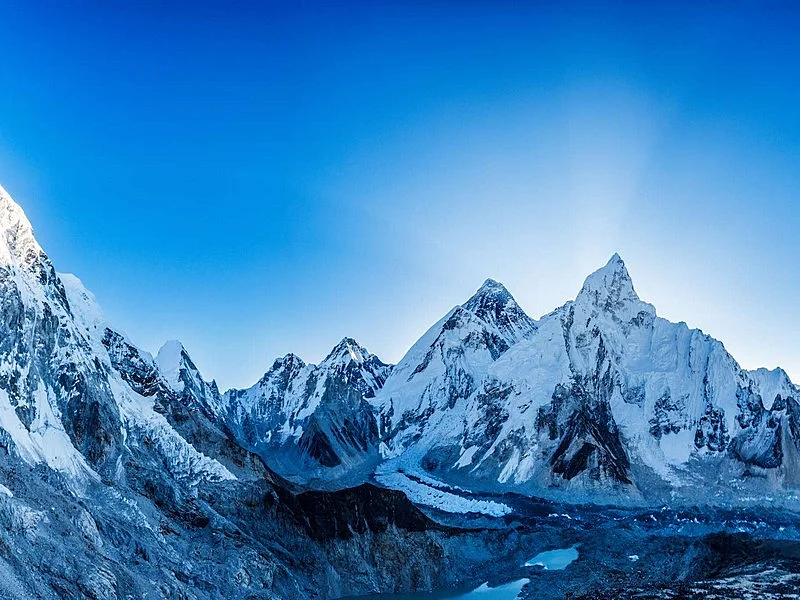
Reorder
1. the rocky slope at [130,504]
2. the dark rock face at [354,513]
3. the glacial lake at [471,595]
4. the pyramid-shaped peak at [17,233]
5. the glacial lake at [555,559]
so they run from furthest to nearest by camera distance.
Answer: the glacial lake at [555,559] → the pyramid-shaped peak at [17,233] → the dark rock face at [354,513] → the glacial lake at [471,595] → the rocky slope at [130,504]

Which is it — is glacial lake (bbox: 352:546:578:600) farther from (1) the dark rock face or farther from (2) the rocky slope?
(1) the dark rock face

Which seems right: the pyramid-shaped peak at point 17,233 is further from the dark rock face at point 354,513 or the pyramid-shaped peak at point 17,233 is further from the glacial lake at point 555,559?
the glacial lake at point 555,559

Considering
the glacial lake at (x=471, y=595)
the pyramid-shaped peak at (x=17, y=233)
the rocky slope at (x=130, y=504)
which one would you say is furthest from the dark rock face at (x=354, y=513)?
the pyramid-shaped peak at (x=17, y=233)

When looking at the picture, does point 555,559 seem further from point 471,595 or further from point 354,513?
point 354,513

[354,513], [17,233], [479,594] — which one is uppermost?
[17,233]

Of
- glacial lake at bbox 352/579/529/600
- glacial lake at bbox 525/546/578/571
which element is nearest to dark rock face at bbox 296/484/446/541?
glacial lake at bbox 352/579/529/600

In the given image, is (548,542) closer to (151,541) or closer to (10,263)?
(151,541)

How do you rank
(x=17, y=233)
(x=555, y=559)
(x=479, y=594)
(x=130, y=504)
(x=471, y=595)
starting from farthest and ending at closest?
1. (x=555, y=559)
2. (x=17, y=233)
3. (x=479, y=594)
4. (x=471, y=595)
5. (x=130, y=504)

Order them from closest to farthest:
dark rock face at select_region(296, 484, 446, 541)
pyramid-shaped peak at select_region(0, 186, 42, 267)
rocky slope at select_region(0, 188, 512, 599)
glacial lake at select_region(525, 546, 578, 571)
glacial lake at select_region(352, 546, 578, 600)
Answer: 1. rocky slope at select_region(0, 188, 512, 599)
2. glacial lake at select_region(352, 546, 578, 600)
3. dark rock face at select_region(296, 484, 446, 541)
4. pyramid-shaped peak at select_region(0, 186, 42, 267)
5. glacial lake at select_region(525, 546, 578, 571)

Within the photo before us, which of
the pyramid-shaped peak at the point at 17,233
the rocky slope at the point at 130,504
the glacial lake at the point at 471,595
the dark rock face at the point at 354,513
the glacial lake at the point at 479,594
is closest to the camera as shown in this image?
the rocky slope at the point at 130,504

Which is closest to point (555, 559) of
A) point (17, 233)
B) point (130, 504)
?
point (130, 504)

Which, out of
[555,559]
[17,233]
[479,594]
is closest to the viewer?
[479,594]

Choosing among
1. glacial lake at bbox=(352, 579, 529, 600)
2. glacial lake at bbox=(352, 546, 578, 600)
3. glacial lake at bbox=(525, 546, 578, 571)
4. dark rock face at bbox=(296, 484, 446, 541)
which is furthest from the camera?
glacial lake at bbox=(525, 546, 578, 571)
